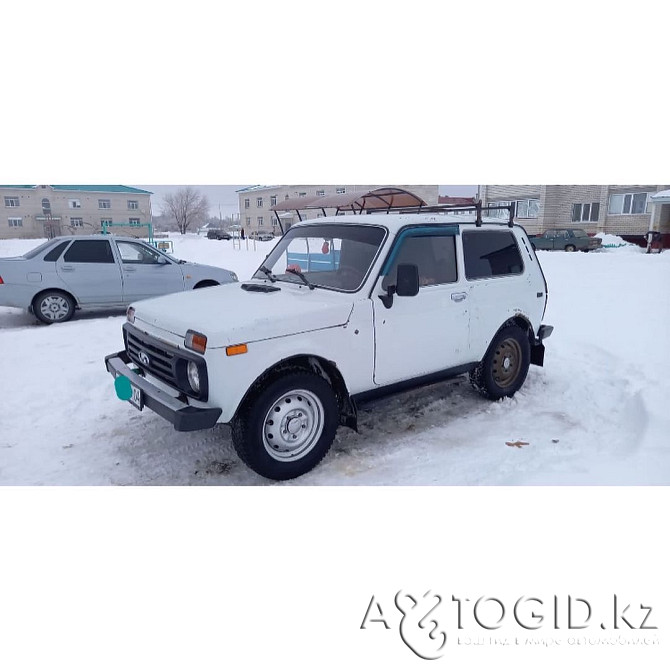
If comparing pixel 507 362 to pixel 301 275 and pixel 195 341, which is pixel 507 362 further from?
pixel 195 341

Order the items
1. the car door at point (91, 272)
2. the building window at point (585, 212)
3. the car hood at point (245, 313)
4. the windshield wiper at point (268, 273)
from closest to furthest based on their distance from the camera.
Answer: the car hood at point (245, 313)
the windshield wiper at point (268, 273)
the car door at point (91, 272)
the building window at point (585, 212)

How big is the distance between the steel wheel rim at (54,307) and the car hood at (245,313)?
5171 millimetres

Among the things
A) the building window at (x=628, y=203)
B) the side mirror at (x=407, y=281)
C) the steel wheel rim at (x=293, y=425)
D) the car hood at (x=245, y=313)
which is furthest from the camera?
the building window at (x=628, y=203)

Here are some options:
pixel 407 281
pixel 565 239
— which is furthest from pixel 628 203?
pixel 407 281

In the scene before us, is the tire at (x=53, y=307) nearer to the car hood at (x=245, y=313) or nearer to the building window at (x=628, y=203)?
the car hood at (x=245, y=313)

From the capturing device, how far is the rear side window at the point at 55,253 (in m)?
8.10

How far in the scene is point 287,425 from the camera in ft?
11.2

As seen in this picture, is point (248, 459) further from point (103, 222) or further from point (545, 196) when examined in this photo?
point (545, 196)

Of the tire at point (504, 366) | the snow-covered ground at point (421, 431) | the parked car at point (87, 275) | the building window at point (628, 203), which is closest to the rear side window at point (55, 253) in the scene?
the parked car at point (87, 275)

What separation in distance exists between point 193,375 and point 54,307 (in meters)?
6.38

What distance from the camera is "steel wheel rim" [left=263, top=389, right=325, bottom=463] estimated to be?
3348mm

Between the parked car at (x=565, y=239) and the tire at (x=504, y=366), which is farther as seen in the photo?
the parked car at (x=565, y=239)

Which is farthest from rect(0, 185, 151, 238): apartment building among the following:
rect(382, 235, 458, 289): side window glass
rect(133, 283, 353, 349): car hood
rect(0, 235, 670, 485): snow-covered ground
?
rect(382, 235, 458, 289): side window glass

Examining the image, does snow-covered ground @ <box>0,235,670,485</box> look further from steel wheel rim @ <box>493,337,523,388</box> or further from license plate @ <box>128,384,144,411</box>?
license plate @ <box>128,384,144,411</box>
